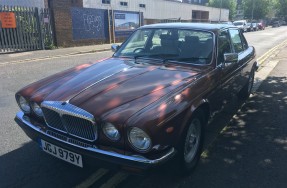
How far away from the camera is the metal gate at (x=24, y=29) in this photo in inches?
545

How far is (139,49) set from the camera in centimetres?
455

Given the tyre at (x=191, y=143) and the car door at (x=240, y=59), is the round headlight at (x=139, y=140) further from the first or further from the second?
the car door at (x=240, y=59)

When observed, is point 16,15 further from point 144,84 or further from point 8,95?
point 144,84

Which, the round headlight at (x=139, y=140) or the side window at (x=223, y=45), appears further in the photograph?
the side window at (x=223, y=45)

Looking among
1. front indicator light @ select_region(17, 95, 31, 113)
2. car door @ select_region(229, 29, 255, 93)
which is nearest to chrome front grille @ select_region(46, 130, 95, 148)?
front indicator light @ select_region(17, 95, 31, 113)

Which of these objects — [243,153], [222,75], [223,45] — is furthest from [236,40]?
[243,153]

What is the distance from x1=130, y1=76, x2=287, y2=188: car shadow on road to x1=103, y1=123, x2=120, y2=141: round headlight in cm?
47

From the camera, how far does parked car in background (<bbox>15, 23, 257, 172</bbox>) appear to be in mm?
2660

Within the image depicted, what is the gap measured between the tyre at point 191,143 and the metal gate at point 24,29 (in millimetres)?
12923

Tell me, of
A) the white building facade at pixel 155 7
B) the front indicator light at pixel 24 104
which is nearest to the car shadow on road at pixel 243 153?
the front indicator light at pixel 24 104

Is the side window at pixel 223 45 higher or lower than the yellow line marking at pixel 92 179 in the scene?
higher

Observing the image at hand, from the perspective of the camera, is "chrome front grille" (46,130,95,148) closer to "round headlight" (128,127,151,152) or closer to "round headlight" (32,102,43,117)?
"round headlight" (32,102,43,117)

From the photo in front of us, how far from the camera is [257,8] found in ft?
236

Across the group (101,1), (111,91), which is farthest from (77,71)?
(101,1)
